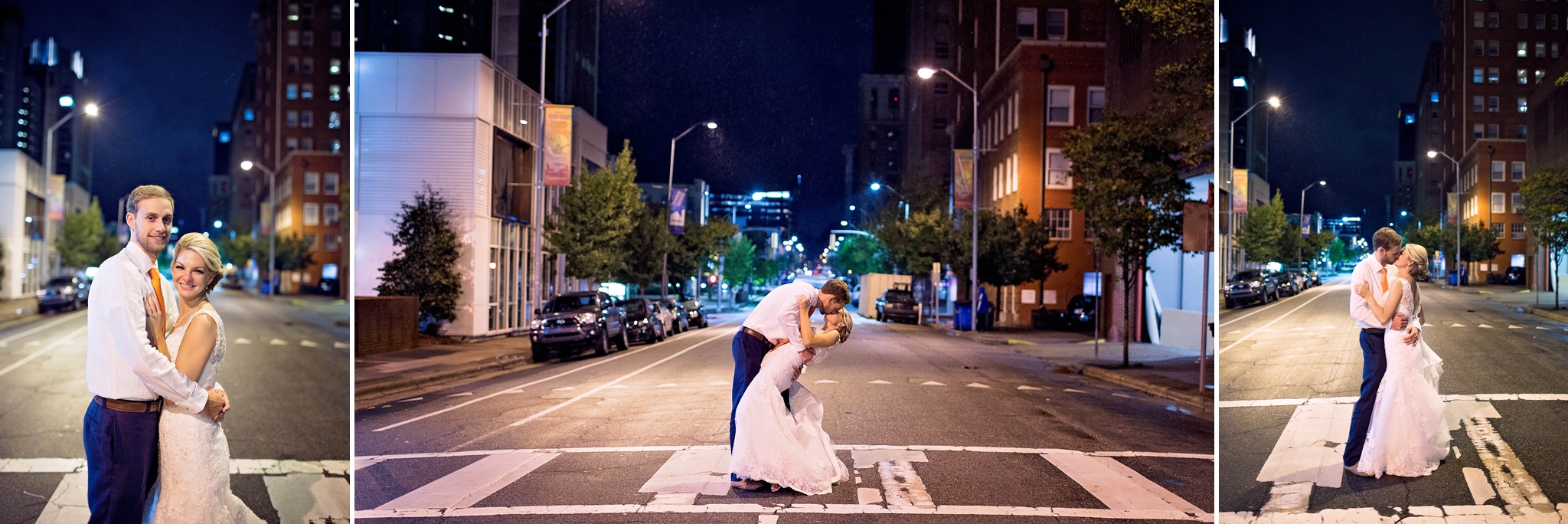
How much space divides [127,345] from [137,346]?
0.04 meters

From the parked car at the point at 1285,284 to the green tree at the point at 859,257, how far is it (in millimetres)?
3172

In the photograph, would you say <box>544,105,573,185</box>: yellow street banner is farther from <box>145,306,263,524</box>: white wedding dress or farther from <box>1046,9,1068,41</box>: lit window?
<box>1046,9,1068,41</box>: lit window

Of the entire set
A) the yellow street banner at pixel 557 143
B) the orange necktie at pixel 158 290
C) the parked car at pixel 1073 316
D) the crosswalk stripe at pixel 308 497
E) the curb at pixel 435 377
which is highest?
the yellow street banner at pixel 557 143

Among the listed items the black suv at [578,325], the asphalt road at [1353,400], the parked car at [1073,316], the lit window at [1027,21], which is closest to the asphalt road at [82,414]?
the black suv at [578,325]

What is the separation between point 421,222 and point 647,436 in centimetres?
218

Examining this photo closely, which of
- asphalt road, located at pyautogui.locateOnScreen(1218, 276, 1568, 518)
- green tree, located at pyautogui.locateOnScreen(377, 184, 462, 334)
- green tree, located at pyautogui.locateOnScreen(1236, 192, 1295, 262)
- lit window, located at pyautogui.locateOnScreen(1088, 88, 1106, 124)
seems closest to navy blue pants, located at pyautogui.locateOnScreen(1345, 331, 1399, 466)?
asphalt road, located at pyautogui.locateOnScreen(1218, 276, 1568, 518)

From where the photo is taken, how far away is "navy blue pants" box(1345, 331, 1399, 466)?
19.2ft

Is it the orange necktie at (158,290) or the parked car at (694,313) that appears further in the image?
the parked car at (694,313)

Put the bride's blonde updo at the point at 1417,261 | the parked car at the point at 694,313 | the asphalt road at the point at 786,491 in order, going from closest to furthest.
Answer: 1. the asphalt road at the point at 786,491
2. the bride's blonde updo at the point at 1417,261
3. the parked car at the point at 694,313

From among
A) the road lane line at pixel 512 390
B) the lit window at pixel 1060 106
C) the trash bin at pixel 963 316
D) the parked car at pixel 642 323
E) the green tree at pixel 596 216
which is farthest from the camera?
the parked car at pixel 642 323

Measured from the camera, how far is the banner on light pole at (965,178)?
11383 millimetres

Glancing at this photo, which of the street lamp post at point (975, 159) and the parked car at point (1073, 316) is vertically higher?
the street lamp post at point (975, 159)

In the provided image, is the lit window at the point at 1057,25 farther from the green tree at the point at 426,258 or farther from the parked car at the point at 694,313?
the green tree at the point at 426,258

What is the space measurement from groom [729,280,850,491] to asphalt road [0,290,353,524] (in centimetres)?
238
